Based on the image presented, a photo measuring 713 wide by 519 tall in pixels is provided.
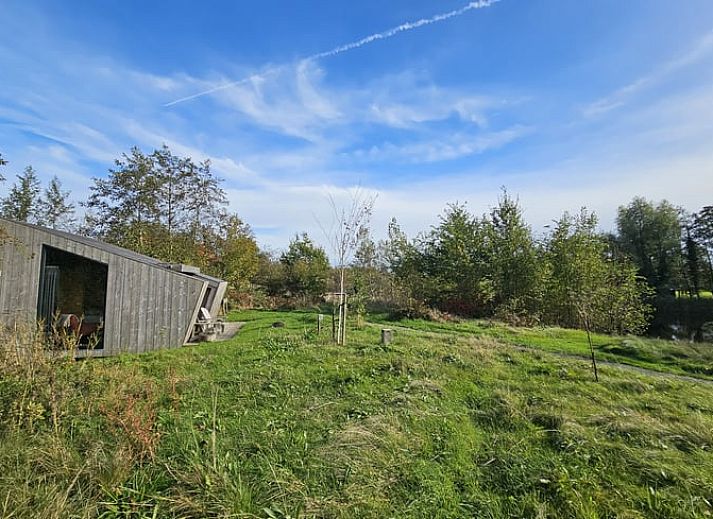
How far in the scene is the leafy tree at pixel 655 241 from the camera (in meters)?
24.4

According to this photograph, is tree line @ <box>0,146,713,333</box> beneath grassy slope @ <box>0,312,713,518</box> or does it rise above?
above

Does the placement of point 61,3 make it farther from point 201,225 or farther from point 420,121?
point 201,225

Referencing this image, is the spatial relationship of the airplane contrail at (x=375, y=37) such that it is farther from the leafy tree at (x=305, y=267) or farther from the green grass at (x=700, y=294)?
the green grass at (x=700, y=294)

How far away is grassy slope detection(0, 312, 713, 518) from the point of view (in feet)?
8.25

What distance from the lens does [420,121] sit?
958cm

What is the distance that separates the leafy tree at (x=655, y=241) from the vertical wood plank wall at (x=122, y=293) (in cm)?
2716

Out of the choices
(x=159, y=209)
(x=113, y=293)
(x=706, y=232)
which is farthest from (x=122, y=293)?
(x=706, y=232)

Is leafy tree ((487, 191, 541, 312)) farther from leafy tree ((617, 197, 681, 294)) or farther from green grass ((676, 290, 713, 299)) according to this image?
green grass ((676, 290, 713, 299))

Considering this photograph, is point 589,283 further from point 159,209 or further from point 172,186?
point 159,209

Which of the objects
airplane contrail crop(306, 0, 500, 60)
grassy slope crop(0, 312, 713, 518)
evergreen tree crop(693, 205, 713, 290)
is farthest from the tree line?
grassy slope crop(0, 312, 713, 518)

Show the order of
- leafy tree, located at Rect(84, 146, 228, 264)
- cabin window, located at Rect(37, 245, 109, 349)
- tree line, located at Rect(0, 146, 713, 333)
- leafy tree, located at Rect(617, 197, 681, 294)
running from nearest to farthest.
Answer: cabin window, located at Rect(37, 245, 109, 349)
tree line, located at Rect(0, 146, 713, 333)
leafy tree, located at Rect(84, 146, 228, 264)
leafy tree, located at Rect(617, 197, 681, 294)

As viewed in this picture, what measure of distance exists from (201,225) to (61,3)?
44.0ft

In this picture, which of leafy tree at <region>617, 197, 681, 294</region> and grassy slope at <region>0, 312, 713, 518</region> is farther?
leafy tree at <region>617, 197, 681, 294</region>

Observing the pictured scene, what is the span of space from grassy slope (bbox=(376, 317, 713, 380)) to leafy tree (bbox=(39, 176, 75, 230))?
72.6ft
